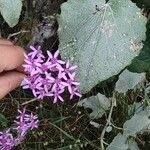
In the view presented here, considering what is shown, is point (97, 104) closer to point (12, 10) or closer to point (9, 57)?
point (9, 57)

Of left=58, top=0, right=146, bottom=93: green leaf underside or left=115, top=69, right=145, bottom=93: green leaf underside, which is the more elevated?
left=58, top=0, right=146, bottom=93: green leaf underside

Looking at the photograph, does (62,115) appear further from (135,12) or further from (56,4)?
(135,12)

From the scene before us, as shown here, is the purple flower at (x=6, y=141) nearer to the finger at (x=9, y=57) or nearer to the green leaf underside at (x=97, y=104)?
the green leaf underside at (x=97, y=104)

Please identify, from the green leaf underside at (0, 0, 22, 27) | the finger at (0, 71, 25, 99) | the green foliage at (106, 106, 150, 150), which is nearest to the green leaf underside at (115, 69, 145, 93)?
the green foliage at (106, 106, 150, 150)

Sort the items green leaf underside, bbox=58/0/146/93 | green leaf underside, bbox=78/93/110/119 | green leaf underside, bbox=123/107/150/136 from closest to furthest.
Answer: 1. green leaf underside, bbox=58/0/146/93
2. green leaf underside, bbox=123/107/150/136
3. green leaf underside, bbox=78/93/110/119

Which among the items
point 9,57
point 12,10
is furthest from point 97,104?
point 12,10

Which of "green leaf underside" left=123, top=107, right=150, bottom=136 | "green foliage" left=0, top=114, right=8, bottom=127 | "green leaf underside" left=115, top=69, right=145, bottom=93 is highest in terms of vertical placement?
"green leaf underside" left=115, top=69, right=145, bottom=93

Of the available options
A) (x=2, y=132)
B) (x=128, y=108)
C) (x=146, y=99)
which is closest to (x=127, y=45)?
(x=146, y=99)

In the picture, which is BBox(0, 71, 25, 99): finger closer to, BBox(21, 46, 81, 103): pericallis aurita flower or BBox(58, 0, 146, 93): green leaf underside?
BBox(21, 46, 81, 103): pericallis aurita flower
